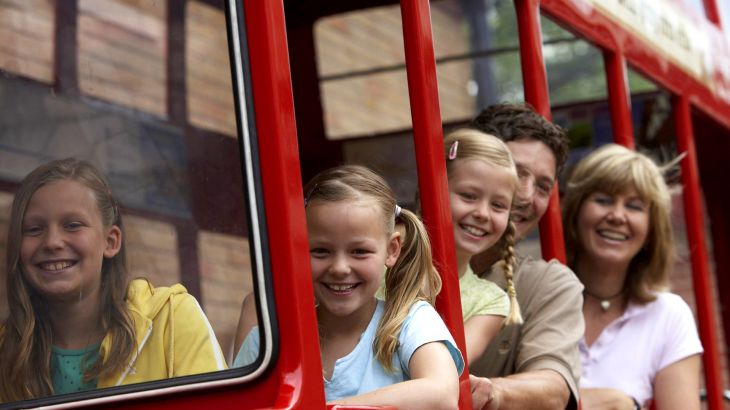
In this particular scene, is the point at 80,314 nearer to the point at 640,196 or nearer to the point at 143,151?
the point at 143,151

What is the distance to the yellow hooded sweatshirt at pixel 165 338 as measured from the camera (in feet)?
7.41

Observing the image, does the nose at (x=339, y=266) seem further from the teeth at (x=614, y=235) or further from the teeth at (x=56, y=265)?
the teeth at (x=614, y=235)

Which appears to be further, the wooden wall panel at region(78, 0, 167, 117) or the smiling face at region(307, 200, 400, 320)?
the wooden wall panel at region(78, 0, 167, 117)

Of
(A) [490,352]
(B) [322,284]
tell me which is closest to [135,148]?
(B) [322,284]

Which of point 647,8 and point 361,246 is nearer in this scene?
point 361,246

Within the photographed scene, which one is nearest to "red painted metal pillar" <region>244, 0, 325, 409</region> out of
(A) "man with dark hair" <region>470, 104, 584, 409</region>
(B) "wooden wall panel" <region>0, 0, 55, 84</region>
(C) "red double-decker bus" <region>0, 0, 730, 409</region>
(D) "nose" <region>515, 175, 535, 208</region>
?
(C) "red double-decker bus" <region>0, 0, 730, 409</region>

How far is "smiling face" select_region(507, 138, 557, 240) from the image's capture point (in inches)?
137

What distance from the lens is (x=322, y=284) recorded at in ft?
8.39

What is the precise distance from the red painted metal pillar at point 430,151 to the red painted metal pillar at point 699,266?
1.86 meters

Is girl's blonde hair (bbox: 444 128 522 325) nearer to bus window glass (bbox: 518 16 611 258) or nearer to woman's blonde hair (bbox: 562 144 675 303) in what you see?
woman's blonde hair (bbox: 562 144 675 303)

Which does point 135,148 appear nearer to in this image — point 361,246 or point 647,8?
point 361,246

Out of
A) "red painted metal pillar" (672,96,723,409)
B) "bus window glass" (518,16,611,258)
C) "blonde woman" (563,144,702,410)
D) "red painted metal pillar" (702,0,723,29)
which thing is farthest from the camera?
"red painted metal pillar" (702,0,723,29)

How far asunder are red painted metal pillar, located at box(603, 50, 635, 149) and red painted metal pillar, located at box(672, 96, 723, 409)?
0.53 m

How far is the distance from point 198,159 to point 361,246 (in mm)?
335
